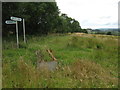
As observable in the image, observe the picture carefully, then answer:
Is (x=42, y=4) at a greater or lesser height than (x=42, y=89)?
greater

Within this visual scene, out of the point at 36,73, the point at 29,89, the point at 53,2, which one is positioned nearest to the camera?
the point at 29,89

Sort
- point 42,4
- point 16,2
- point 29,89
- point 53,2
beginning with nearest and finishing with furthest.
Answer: point 29,89
point 16,2
point 42,4
point 53,2

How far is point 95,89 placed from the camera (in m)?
3.48

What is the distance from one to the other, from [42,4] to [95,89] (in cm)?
2218

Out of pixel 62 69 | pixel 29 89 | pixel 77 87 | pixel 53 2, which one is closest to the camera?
pixel 29 89

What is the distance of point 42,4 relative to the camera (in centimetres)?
2430

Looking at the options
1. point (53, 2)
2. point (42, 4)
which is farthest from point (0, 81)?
point (53, 2)

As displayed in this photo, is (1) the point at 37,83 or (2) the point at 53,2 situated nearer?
(1) the point at 37,83

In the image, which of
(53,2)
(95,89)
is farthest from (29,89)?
(53,2)

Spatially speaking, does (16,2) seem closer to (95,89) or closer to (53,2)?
(53,2)

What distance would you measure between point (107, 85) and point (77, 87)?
74cm

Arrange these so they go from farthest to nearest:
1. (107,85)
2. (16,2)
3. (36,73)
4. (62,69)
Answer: (16,2) < (62,69) < (36,73) < (107,85)

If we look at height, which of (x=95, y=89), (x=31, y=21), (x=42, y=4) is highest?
(x=42, y=4)

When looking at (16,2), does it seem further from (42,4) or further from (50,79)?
(50,79)
